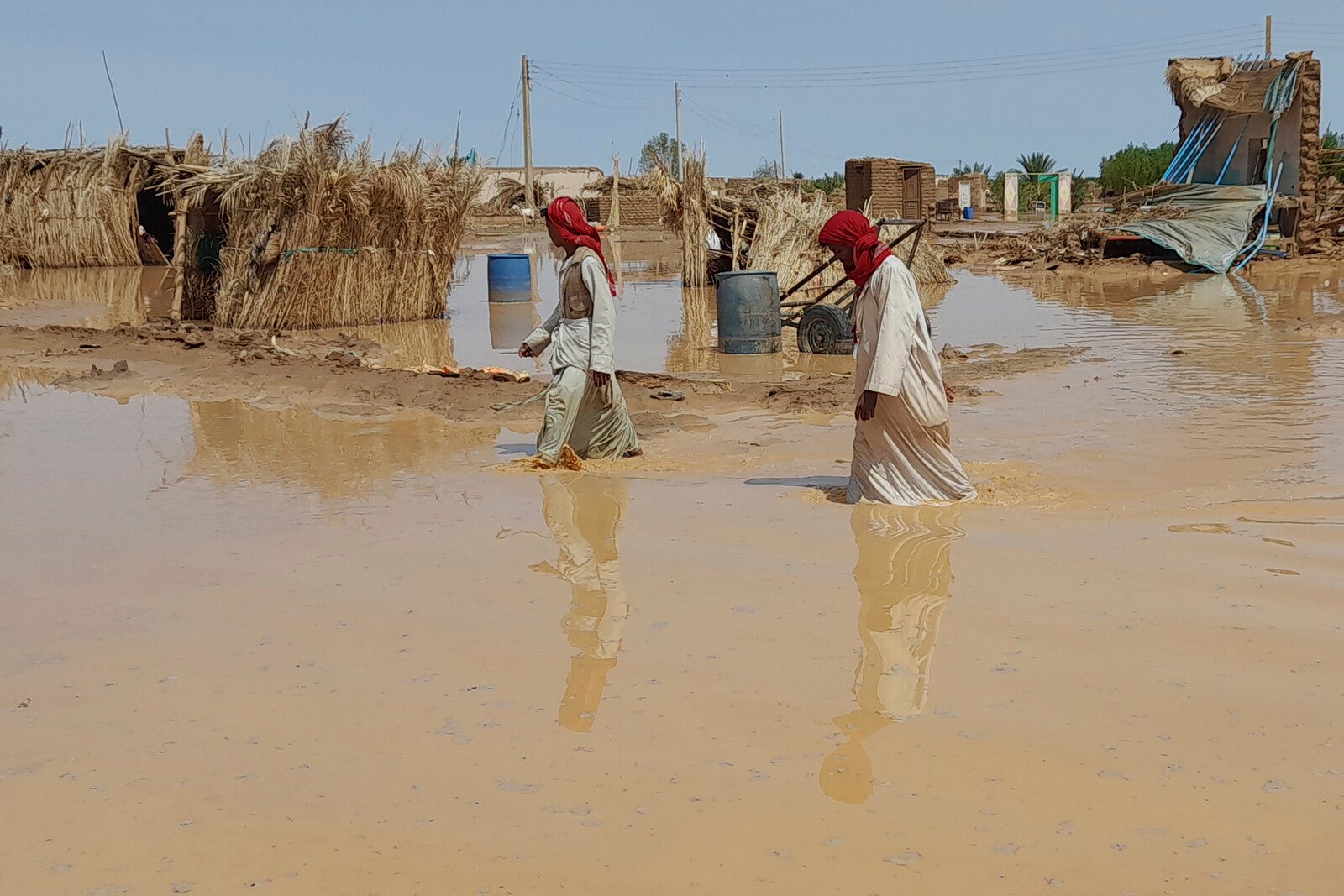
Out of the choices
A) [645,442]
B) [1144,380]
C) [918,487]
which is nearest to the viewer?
[918,487]

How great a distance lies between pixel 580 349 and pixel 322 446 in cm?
187

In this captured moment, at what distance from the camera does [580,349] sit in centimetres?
654

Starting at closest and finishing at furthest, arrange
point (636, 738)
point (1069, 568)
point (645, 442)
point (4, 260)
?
1. point (636, 738)
2. point (1069, 568)
3. point (645, 442)
4. point (4, 260)

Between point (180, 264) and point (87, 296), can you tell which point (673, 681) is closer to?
→ point (180, 264)

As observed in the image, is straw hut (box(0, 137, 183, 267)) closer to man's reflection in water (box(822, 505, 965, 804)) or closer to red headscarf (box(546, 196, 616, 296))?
red headscarf (box(546, 196, 616, 296))

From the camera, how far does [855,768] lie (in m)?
2.87

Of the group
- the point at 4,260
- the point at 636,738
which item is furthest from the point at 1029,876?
the point at 4,260

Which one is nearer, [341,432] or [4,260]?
[341,432]

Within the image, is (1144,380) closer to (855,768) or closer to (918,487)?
(918,487)

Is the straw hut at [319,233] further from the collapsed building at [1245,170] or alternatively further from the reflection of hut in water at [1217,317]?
the collapsed building at [1245,170]

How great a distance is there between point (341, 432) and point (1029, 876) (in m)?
6.17

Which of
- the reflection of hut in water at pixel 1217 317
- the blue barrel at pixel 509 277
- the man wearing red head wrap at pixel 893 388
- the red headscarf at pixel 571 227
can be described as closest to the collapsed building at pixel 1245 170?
the reflection of hut in water at pixel 1217 317

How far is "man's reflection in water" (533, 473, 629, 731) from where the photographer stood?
340 centimetres

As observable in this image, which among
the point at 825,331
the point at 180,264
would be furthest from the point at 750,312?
the point at 180,264
